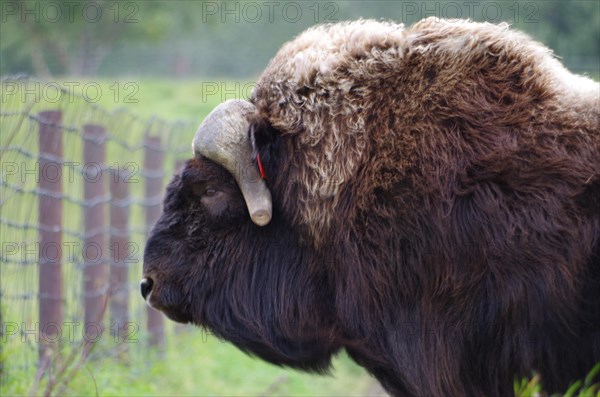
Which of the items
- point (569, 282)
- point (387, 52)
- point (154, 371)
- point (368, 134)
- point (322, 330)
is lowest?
point (154, 371)

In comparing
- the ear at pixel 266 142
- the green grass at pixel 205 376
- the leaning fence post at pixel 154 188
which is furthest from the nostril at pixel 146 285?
A: the leaning fence post at pixel 154 188

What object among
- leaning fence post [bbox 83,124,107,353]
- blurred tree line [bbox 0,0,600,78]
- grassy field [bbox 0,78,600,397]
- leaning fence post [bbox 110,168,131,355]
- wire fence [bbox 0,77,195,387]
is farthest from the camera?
blurred tree line [bbox 0,0,600,78]

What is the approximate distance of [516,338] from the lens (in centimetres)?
302

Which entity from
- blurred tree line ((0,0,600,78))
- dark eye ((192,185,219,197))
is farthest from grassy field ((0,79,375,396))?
blurred tree line ((0,0,600,78))

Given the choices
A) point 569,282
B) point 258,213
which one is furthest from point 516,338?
point 258,213

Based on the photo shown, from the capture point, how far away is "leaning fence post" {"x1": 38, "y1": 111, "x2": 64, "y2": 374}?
4922 millimetres

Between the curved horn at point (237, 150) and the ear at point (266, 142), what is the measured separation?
4cm

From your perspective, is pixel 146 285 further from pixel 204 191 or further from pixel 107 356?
pixel 107 356

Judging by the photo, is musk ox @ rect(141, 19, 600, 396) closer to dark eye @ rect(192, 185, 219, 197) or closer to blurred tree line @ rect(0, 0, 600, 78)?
dark eye @ rect(192, 185, 219, 197)

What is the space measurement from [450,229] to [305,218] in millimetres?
517

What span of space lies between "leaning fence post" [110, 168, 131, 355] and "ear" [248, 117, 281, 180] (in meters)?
2.94

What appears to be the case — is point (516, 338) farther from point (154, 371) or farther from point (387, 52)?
point (154, 371)

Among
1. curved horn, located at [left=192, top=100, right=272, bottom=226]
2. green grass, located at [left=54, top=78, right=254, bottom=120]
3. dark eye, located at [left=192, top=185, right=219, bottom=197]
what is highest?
curved horn, located at [left=192, top=100, right=272, bottom=226]

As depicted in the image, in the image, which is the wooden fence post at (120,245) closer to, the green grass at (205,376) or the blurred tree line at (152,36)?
the green grass at (205,376)
